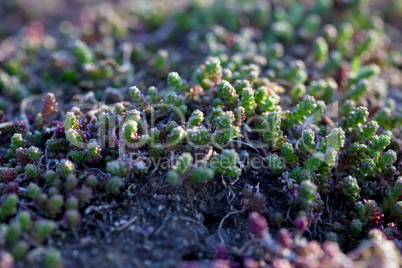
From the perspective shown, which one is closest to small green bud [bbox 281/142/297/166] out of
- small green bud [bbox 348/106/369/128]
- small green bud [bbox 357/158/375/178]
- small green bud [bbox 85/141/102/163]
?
small green bud [bbox 357/158/375/178]

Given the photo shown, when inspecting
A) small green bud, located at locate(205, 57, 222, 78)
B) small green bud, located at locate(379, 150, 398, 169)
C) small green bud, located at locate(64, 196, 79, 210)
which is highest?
small green bud, located at locate(205, 57, 222, 78)

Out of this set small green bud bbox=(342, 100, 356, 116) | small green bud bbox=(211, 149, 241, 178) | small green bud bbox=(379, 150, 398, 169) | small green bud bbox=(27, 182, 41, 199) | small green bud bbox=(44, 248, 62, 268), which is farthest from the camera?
small green bud bbox=(342, 100, 356, 116)

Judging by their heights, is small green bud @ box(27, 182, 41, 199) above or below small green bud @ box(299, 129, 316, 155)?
below

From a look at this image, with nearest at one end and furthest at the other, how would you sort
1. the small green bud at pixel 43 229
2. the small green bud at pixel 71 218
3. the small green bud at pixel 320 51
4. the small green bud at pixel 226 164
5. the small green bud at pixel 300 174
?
1. the small green bud at pixel 43 229
2. the small green bud at pixel 71 218
3. the small green bud at pixel 226 164
4. the small green bud at pixel 300 174
5. the small green bud at pixel 320 51

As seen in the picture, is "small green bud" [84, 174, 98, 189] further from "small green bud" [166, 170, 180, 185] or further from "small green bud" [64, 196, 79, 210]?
"small green bud" [166, 170, 180, 185]

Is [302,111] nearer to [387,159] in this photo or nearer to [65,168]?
[387,159]

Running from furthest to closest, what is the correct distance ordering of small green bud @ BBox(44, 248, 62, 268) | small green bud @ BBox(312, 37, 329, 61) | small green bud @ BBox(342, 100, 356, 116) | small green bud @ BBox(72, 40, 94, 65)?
small green bud @ BBox(312, 37, 329, 61) < small green bud @ BBox(72, 40, 94, 65) < small green bud @ BBox(342, 100, 356, 116) < small green bud @ BBox(44, 248, 62, 268)

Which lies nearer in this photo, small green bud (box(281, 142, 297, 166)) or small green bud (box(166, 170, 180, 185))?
small green bud (box(166, 170, 180, 185))

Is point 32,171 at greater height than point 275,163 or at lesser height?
lesser

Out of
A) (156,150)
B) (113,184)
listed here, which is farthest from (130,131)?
(113,184)

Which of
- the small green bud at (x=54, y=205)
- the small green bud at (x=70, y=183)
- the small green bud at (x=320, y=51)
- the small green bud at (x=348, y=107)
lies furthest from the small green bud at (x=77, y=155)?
the small green bud at (x=320, y=51)

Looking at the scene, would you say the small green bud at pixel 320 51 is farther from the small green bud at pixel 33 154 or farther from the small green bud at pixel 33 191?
the small green bud at pixel 33 191
